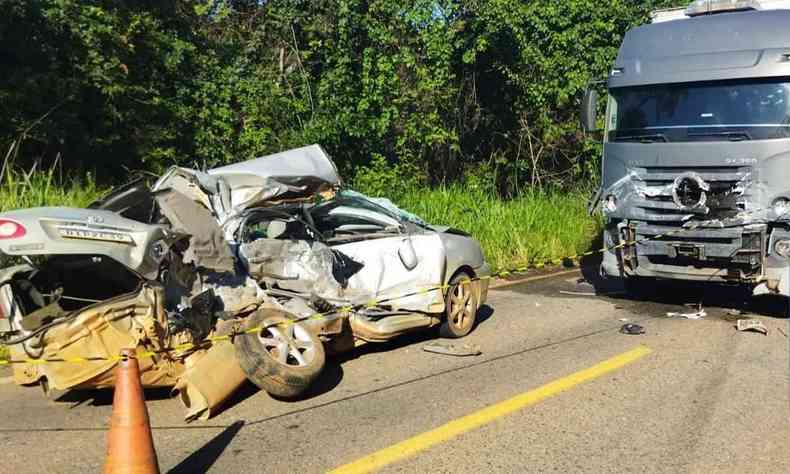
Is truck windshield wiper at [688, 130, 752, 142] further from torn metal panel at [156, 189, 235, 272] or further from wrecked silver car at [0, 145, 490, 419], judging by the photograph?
torn metal panel at [156, 189, 235, 272]

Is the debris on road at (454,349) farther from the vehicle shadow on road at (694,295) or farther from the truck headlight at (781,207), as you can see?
the truck headlight at (781,207)

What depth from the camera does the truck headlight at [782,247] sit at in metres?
8.46

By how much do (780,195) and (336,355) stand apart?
5038 millimetres

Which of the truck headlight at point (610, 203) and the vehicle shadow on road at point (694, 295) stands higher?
the truck headlight at point (610, 203)

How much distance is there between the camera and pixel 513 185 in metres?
18.7

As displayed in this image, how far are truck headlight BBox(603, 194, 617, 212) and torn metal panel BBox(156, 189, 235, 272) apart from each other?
17.0 ft

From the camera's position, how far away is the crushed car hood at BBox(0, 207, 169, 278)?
17.1ft

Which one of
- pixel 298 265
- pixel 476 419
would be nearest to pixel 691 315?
pixel 476 419

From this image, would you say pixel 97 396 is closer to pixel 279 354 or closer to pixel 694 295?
pixel 279 354

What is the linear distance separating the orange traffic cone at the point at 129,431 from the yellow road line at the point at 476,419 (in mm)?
1102

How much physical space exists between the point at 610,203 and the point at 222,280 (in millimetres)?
5173

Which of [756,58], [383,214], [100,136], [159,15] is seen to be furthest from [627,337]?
[159,15]

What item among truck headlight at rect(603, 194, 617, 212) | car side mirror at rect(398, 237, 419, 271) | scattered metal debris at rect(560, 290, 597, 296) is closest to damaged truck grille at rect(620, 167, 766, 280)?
truck headlight at rect(603, 194, 617, 212)

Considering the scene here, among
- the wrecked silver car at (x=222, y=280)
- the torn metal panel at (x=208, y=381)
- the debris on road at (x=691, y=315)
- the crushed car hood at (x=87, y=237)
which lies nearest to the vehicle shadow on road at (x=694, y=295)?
the debris on road at (x=691, y=315)
